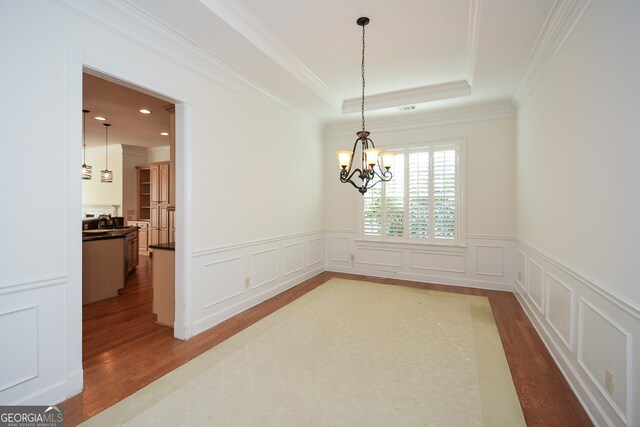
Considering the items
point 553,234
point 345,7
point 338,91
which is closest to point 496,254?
point 553,234

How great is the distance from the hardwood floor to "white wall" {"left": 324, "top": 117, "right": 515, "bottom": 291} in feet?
2.23

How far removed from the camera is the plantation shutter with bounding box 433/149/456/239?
5.19 metres

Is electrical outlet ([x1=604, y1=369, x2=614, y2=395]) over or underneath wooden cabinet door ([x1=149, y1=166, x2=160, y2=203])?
underneath

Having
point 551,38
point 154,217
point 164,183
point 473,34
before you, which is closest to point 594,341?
point 551,38

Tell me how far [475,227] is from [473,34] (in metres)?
3.14

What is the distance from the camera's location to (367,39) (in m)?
3.24

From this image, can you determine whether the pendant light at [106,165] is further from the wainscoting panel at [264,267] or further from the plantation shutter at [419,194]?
the plantation shutter at [419,194]

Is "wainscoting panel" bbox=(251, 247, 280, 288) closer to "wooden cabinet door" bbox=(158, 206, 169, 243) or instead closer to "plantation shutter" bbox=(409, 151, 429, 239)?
"plantation shutter" bbox=(409, 151, 429, 239)

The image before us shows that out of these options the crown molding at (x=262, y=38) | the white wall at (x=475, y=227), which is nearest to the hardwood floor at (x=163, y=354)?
the white wall at (x=475, y=227)

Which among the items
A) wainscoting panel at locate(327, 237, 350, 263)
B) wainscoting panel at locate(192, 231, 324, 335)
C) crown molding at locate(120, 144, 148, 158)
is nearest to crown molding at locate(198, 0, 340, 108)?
wainscoting panel at locate(192, 231, 324, 335)

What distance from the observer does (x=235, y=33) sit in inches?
110

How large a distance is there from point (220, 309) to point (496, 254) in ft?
14.7

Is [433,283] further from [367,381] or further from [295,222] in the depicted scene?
[367,381]

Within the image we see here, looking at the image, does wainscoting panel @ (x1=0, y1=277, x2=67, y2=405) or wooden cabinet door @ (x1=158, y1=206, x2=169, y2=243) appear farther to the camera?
wooden cabinet door @ (x1=158, y1=206, x2=169, y2=243)
